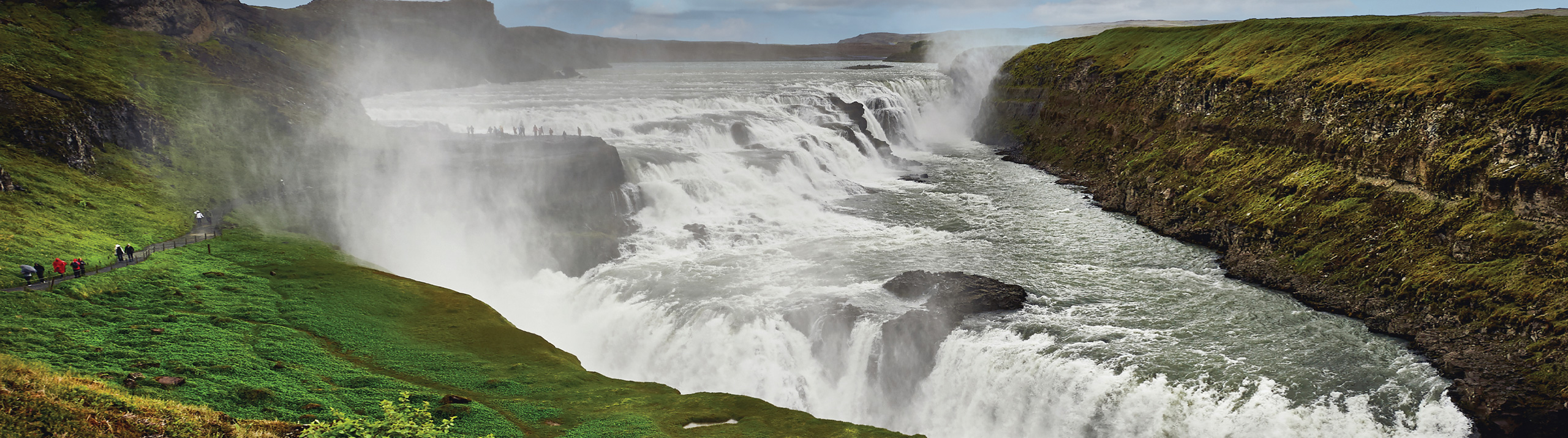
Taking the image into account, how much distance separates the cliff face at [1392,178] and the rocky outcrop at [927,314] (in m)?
11.8

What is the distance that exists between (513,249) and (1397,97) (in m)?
42.0

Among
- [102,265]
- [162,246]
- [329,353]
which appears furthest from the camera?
[162,246]

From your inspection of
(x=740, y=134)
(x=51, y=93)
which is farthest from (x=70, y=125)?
(x=740, y=134)

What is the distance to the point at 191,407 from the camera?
53.8 ft

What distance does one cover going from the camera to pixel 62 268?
25594 millimetres

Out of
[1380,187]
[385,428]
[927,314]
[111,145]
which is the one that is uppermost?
[111,145]

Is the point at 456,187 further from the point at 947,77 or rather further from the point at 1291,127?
the point at 947,77

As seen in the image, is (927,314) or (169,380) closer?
(169,380)

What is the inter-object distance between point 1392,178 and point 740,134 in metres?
42.1

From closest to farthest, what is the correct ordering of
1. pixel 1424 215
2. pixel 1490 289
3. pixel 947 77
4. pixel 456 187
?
pixel 1490 289, pixel 1424 215, pixel 456 187, pixel 947 77

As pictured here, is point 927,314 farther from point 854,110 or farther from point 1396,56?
point 854,110

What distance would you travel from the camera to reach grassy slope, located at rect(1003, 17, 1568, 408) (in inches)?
977

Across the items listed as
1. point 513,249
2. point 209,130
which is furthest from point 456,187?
point 209,130

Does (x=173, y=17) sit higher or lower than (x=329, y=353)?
higher
